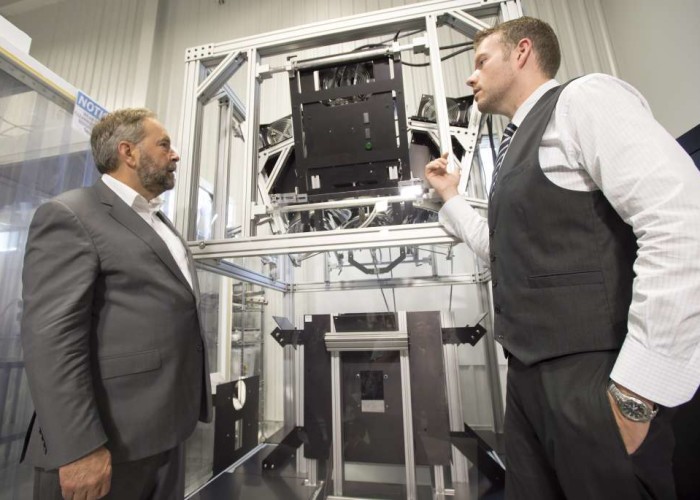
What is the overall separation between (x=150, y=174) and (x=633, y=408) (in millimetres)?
1411

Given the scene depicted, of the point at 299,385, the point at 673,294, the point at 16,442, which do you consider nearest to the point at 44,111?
the point at 16,442

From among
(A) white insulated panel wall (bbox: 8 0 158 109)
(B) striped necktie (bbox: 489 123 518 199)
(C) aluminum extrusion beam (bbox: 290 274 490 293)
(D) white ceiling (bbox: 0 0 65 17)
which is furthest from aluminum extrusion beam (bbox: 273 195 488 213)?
(D) white ceiling (bbox: 0 0 65 17)

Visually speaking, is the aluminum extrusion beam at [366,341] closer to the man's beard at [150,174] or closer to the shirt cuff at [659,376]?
the man's beard at [150,174]

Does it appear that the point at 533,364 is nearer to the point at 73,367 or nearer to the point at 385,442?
the point at 73,367

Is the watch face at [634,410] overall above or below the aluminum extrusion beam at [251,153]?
below

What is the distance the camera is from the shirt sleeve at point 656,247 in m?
0.52

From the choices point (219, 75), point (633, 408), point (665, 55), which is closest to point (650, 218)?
point (633, 408)

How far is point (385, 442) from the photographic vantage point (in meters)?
1.76

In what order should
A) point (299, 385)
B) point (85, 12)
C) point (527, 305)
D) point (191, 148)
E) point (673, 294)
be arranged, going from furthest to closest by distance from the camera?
point (85, 12)
point (299, 385)
point (191, 148)
point (527, 305)
point (673, 294)

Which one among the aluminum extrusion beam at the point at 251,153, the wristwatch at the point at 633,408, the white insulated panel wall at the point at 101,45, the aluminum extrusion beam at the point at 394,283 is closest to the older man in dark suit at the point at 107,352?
the aluminum extrusion beam at the point at 251,153

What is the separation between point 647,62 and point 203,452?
12.2ft

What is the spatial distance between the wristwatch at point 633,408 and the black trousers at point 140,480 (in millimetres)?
1115

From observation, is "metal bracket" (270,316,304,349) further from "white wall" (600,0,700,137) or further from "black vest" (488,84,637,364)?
"white wall" (600,0,700,137)

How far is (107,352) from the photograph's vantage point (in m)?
0.87
